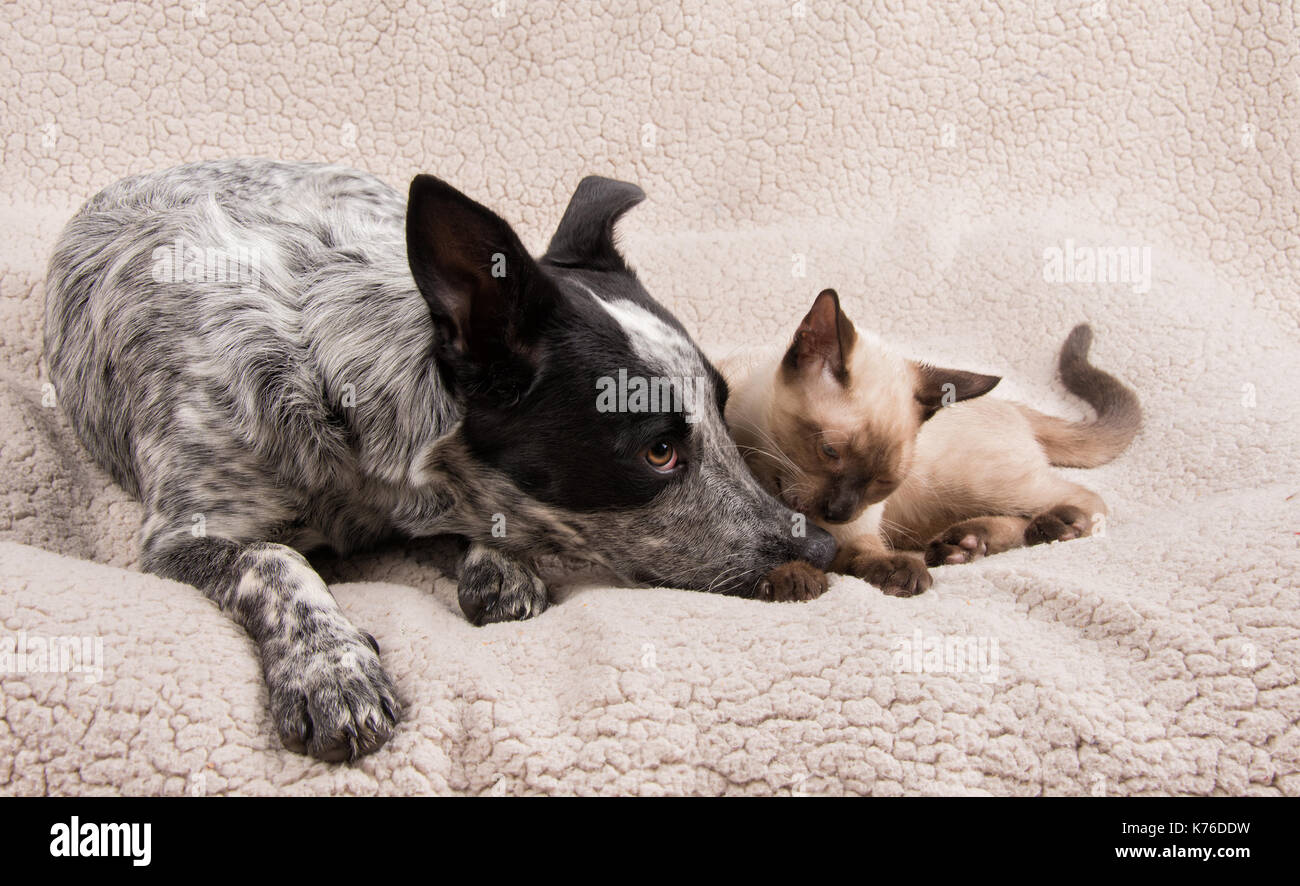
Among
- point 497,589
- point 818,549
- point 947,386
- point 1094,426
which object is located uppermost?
point 947,386

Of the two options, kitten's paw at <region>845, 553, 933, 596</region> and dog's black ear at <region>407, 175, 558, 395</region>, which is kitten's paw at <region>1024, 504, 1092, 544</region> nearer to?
kitten's paw at <region>845, 553, 933, 596</region>

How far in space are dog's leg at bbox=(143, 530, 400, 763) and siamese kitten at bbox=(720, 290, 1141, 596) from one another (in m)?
1.06

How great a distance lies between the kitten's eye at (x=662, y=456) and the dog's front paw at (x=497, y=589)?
1.31 ft

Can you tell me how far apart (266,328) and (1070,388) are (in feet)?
8.00

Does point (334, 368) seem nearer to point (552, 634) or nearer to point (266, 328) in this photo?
point (266, 328)

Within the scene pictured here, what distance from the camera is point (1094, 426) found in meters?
3.02

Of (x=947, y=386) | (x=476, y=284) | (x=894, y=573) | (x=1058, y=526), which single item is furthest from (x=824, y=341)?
(x=476, y=284)

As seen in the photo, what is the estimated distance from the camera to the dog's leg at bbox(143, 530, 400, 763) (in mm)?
1639

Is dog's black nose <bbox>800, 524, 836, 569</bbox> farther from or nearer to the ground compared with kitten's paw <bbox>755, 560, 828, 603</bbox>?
farther from the ground

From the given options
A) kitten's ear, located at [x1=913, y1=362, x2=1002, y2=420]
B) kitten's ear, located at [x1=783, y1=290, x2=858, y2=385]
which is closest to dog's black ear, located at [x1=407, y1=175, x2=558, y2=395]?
kitten's ear, located at [x1=783, y1=290, x2=858, y2=385]

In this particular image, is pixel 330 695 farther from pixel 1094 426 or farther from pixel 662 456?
pixel 1094 426

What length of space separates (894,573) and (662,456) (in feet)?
1.80

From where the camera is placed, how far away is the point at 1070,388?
3299mm

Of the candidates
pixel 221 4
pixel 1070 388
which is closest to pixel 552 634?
pixel 1070 388
